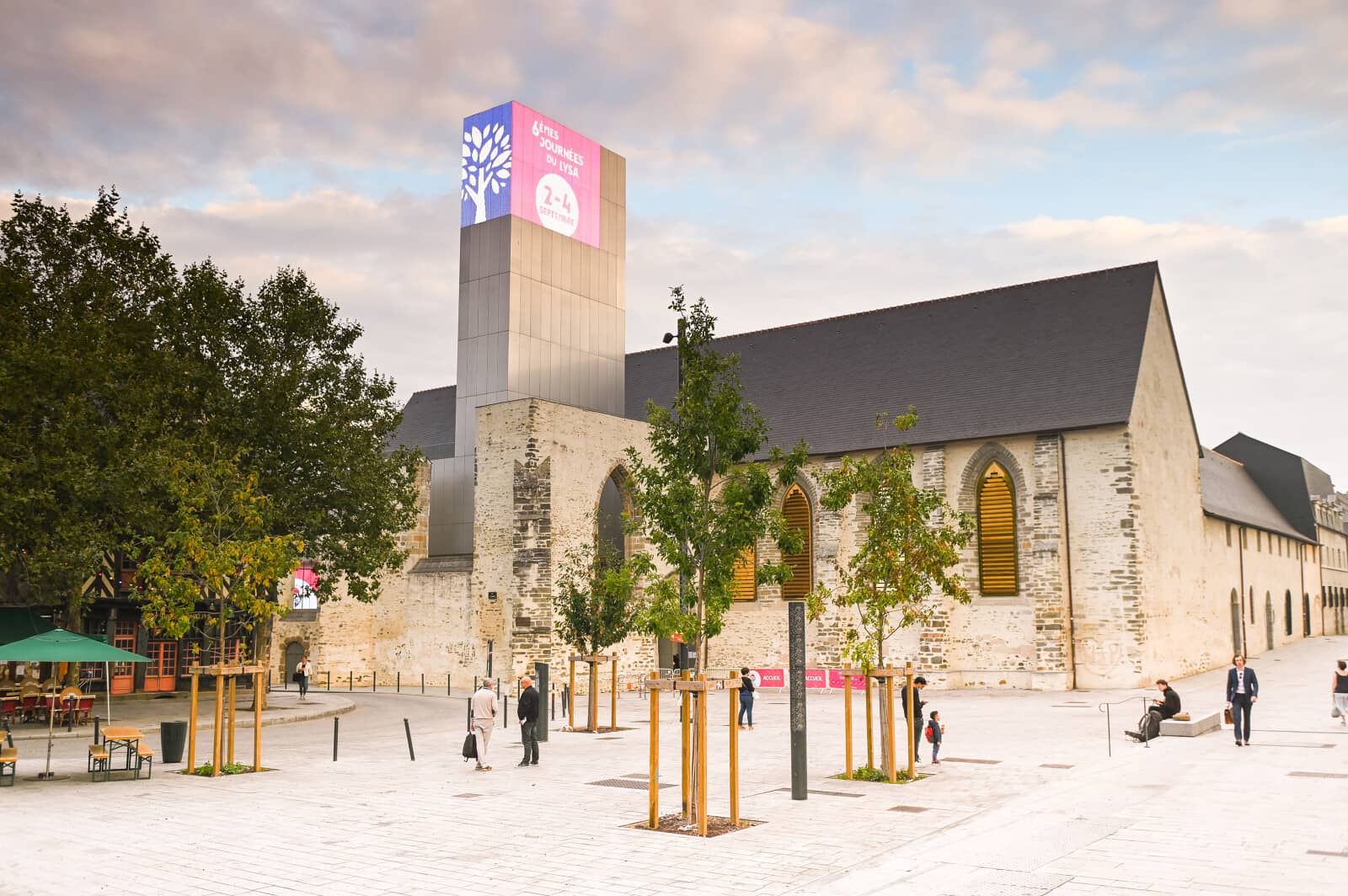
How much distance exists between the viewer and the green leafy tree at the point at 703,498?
12500 millimetres

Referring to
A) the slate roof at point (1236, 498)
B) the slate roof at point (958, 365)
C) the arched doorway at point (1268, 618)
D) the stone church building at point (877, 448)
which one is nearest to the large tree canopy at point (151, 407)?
the stone church building at point (877, 448)

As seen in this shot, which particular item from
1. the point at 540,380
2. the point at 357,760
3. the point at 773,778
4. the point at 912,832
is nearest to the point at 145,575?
the point at 357,760

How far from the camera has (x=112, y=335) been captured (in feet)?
80.3

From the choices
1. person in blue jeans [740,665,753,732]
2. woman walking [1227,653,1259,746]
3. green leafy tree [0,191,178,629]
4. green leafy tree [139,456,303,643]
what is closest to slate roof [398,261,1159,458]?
woman walking [1227,653,1259,746]

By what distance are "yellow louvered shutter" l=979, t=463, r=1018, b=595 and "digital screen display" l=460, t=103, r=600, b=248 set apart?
16.3m

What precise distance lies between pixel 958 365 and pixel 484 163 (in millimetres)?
17090

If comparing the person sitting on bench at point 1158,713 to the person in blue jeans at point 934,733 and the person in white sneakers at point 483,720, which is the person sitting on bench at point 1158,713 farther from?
the person in white sneakers at point 483,720

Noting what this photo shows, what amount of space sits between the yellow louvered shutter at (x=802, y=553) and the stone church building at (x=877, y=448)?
11 cm

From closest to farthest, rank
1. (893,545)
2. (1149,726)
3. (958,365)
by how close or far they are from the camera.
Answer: (893,545) → (1149,726) → (958,365)

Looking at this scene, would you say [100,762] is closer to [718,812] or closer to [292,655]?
[718,812]

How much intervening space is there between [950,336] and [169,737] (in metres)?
28.1

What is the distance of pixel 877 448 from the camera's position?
115 feet

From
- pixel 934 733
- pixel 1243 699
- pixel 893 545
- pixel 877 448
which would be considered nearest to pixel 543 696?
pixel 934 733

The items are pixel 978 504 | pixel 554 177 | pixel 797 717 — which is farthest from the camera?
pixel 554 177
